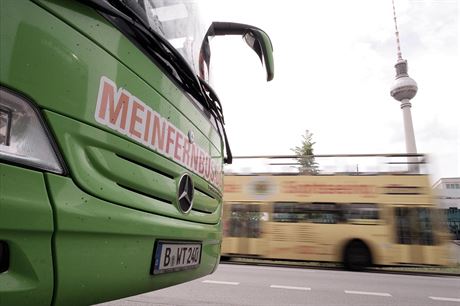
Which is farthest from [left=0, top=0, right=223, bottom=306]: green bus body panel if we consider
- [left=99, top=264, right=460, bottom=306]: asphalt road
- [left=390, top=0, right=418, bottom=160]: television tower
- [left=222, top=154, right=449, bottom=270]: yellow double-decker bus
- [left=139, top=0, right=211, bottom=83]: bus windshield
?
[left=390, top=0, right=418, bottom=160]: television tower

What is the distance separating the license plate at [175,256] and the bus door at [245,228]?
956cm

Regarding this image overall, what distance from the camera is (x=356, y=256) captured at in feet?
34.8

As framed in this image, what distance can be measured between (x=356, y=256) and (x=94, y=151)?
10620mm

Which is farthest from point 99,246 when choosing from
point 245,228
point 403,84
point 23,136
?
point 403,84

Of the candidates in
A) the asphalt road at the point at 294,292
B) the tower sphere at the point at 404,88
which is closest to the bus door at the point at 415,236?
the asphalt road at the point at 294,292

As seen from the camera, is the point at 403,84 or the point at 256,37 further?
the point at 403,84

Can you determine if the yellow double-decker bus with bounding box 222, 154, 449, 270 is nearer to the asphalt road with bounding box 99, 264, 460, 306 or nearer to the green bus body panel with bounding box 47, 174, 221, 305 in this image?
the asphalt road with bounding box 99, 264, 460, 306

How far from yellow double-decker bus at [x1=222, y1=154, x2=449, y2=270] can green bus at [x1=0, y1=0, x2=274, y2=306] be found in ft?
30.9

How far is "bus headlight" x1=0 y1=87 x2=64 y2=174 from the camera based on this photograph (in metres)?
1.02

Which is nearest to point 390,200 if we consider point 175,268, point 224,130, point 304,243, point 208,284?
point 304,243

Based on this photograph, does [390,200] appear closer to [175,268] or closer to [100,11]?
[175,268]

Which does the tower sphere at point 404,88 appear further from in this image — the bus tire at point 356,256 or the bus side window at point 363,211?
the bus tire at point 356,256

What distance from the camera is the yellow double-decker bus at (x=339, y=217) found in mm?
10258

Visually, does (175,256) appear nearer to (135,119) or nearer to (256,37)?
(135,119)
